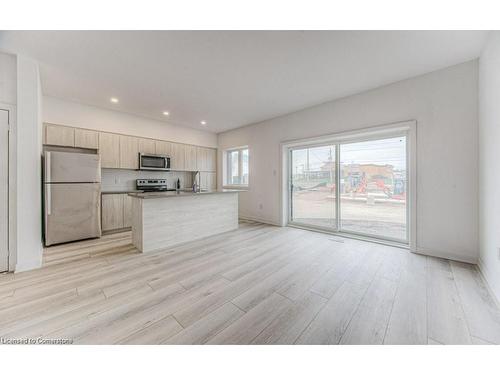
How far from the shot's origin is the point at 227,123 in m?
5.02

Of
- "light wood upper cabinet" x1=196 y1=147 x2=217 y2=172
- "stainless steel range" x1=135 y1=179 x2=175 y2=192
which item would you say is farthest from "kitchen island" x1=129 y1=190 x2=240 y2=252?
"light wood upper cabinet" x1=196 y1=147 x2=217 y2=172

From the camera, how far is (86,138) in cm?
377

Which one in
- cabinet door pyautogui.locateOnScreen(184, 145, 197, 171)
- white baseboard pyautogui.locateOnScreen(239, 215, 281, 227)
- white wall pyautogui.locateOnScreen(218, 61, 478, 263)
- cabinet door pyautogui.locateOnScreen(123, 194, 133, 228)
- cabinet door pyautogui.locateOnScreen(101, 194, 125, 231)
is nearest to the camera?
white wall pyautogui.locateOnScreen(218, 61, 478, 263)

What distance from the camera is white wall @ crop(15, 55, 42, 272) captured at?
2.27 meters

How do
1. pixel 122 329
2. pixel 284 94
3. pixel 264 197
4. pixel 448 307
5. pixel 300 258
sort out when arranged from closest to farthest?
pixel 122 329 → pixel 448 307 → pixel 300 258 → pixel 284 94 → pixel 264 197

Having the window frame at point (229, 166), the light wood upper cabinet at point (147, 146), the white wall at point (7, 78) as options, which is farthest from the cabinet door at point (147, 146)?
the white wall at point (7, 78)

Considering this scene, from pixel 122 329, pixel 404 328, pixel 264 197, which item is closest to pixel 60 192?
pixel 122 329

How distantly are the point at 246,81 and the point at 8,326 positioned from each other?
3.48m

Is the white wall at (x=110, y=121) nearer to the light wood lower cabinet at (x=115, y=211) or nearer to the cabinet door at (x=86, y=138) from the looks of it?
the cabinet door at (x=86, y=138)

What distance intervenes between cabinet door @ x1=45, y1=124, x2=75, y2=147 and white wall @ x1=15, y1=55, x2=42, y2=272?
138cm

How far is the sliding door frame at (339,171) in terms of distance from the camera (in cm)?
279

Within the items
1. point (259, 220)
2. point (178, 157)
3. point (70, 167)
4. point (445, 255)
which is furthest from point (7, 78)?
point (445, 255)

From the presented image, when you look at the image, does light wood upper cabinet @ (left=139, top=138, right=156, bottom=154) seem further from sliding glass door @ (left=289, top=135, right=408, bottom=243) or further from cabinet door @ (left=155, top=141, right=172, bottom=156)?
sliding glass door @ (left=289, top=135, right=408, bottom=243)
